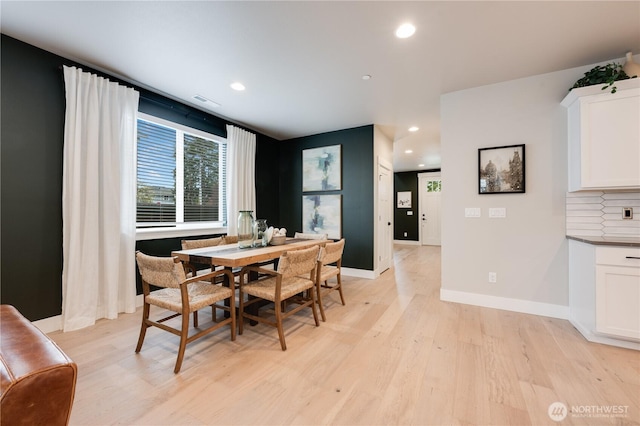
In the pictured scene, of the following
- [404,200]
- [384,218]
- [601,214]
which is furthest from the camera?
[404,200]

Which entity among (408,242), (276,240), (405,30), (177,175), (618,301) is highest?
(405,30)

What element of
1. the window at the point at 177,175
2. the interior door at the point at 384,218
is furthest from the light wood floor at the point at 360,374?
the interior door at the point at 384,218

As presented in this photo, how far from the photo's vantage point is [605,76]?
2396 mm

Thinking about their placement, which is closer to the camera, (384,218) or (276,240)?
(276,240)

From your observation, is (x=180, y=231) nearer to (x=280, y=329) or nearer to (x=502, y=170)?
(x=280, y=329)

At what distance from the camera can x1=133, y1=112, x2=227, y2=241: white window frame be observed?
10.7ft

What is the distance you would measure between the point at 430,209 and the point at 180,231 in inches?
294

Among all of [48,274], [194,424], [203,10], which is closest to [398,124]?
[203,10]

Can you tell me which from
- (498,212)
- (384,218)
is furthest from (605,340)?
(384,218)

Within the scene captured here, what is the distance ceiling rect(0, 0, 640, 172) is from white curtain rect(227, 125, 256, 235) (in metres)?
0.98

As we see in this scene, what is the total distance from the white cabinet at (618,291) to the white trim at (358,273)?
2.72 metres

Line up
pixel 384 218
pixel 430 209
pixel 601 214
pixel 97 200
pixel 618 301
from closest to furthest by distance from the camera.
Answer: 1. pixel 618 301
2. pixel 601 214
3. pixel 97 200
4. pixel 384 218
5. pixel 430 209

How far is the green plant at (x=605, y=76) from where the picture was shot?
2.35m

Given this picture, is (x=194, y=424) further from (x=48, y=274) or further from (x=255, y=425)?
(x=48, y=274)
